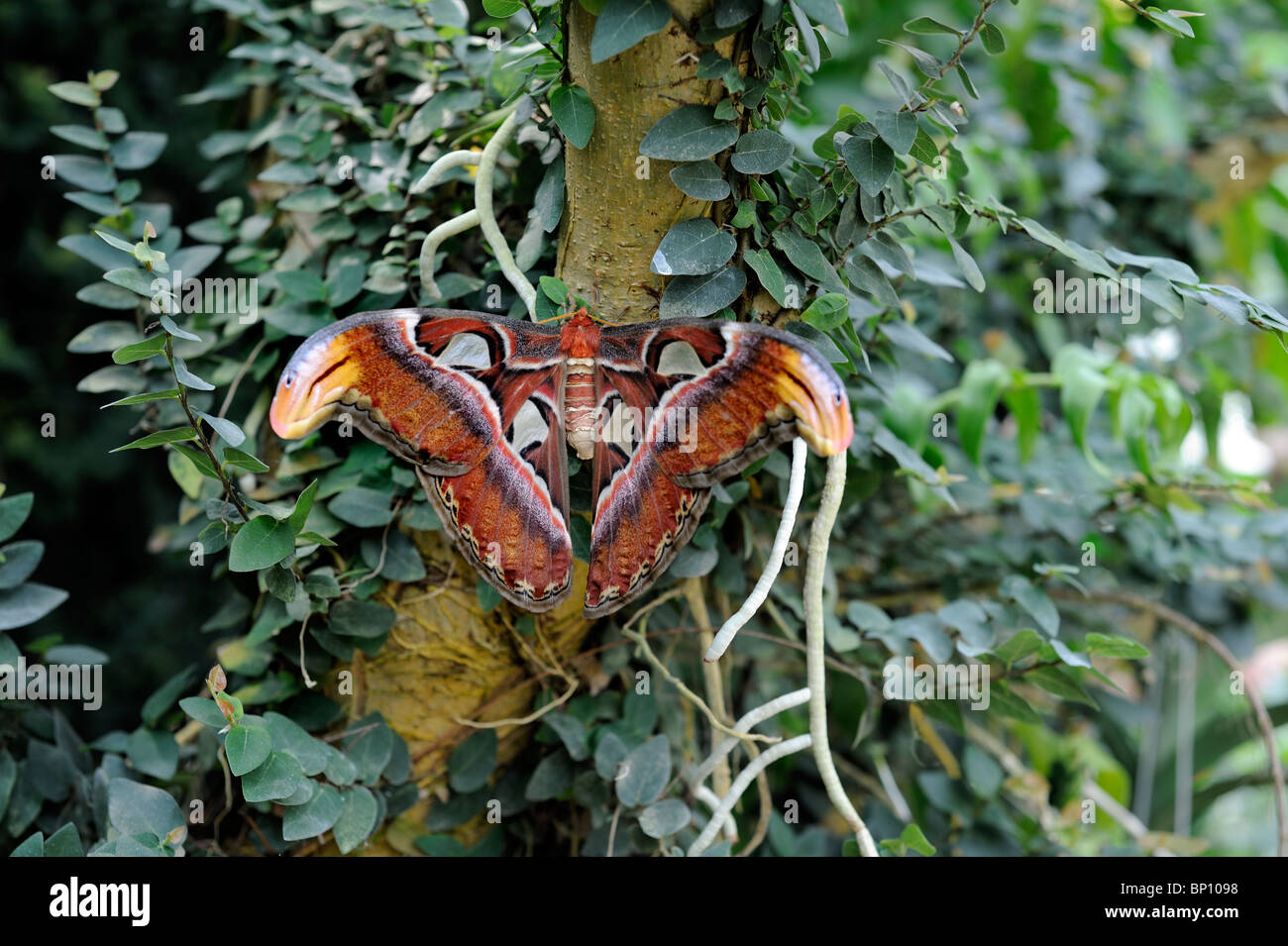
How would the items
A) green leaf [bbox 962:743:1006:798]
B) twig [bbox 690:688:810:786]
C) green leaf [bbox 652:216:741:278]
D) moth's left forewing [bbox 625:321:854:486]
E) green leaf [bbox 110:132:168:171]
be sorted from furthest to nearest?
green leaf [bbox 962:743:1006:798], green leaf [bbox 110:132:168:171], twig [bbox 690:688:810:786], green leaf [bbox 652:216:741:278], moth's left forewing [bbox 625:321:854:486]

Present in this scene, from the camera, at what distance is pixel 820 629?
92 cm

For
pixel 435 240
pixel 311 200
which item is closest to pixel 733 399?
pixel 435 240

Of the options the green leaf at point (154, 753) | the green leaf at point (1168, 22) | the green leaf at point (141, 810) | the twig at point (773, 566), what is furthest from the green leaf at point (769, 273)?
the green leaf at point (154, 753)

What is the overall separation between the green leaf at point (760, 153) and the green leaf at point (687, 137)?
22mm

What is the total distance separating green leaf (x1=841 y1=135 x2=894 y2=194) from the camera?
31.9 inches

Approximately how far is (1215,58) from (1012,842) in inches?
66.9

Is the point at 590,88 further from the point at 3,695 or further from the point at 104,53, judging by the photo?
the point at 104,53

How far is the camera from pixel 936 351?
1.10 m

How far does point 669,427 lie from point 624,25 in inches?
12.4

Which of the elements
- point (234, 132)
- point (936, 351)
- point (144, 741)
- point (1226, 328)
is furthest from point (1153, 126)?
point (144, 741)

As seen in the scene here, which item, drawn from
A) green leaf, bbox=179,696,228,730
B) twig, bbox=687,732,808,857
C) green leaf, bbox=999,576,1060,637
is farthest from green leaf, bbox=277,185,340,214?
green leaf, bbox=999,576,1060,637

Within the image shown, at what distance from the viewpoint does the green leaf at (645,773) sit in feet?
3.16

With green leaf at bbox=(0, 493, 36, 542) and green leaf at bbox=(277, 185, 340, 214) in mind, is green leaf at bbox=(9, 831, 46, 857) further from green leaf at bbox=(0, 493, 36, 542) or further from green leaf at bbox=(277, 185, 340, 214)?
green leaf at bbox=(277, 185, 340, 214)

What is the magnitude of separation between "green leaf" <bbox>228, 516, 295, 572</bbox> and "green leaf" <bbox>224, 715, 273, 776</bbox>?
0.14 metres
